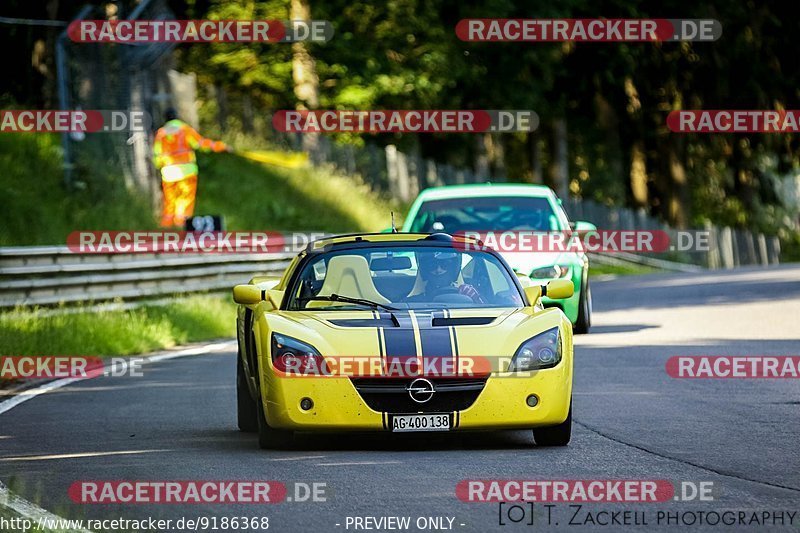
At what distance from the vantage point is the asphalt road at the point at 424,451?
7641 millimetres

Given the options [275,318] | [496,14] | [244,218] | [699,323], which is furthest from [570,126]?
[275,318]

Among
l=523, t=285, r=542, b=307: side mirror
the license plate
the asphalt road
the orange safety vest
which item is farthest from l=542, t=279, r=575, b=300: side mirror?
the orange safety vest

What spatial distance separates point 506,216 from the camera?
61.8ft

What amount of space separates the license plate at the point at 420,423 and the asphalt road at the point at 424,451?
0.15m

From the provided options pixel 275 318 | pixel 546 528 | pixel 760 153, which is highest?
pixel 760 153

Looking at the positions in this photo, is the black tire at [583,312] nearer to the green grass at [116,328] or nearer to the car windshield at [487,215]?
the car windshield at [487,215]

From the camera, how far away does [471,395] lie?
9758 mm

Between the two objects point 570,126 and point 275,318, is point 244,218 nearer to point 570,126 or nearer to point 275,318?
point 275,318

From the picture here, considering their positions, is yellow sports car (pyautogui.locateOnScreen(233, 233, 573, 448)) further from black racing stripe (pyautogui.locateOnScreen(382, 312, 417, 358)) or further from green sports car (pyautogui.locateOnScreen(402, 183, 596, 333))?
green sports car (pyautogui.locateOnScreen(402, 183, 596, 333))

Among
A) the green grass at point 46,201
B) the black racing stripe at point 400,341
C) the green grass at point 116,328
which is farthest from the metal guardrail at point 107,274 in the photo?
the black racing stripe at point 400,341

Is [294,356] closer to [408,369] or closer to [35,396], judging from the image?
[408,369]

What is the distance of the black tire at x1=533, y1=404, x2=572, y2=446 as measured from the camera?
9.94 metres

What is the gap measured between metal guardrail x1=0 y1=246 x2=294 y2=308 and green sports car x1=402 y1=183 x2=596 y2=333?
142 inches

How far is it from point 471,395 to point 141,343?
9356 mm
